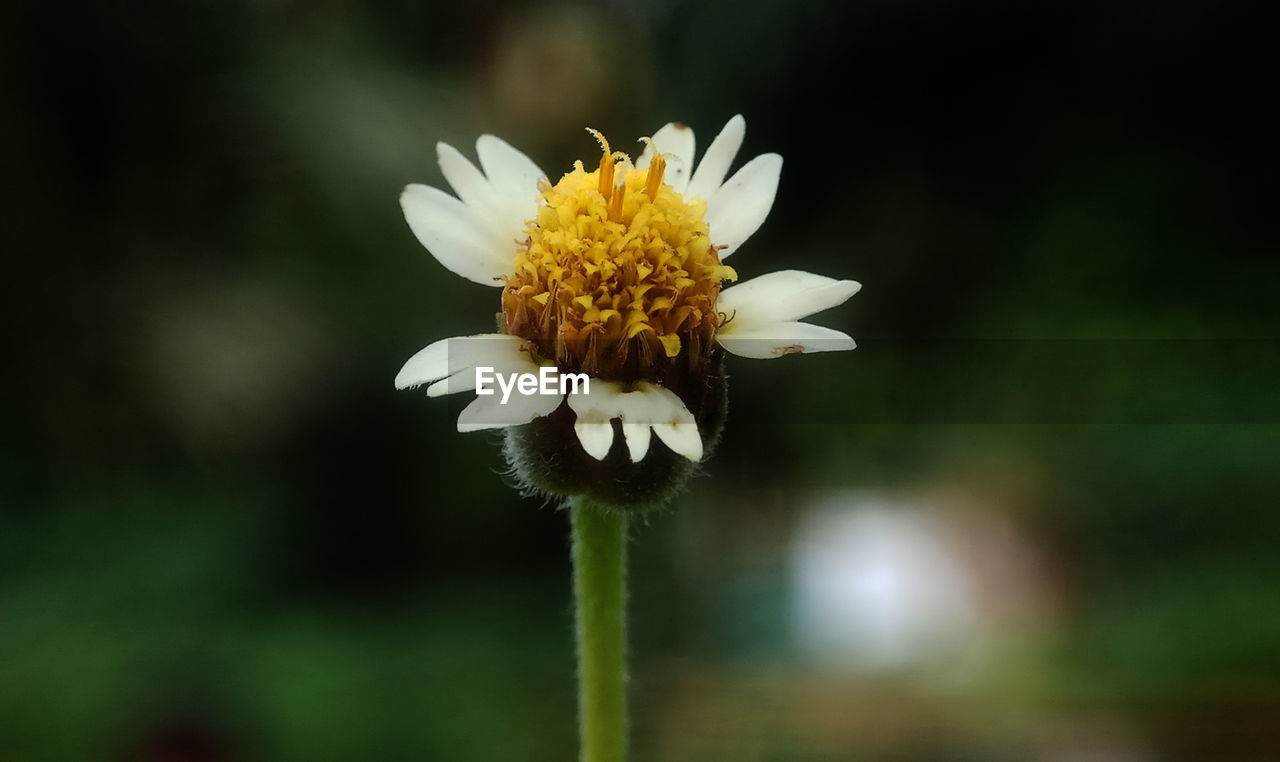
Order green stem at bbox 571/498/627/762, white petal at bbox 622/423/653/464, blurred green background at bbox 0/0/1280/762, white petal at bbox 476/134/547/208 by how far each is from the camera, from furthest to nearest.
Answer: blurred green background at bbox 0/0/1280/762
white petal at bbox 476/134/547/208
green stem at bbox 571/498/627/762
white petal at bbox 622/423/653/464

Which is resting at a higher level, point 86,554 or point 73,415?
point 73,415

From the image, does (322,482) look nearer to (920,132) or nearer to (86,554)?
(86,554)

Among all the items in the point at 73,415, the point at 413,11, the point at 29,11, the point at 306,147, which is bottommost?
the point at 73,415

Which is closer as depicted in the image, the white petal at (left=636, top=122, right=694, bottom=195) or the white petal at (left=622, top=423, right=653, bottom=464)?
the white petal at (left=622, top=423, right=653, bottom=464)

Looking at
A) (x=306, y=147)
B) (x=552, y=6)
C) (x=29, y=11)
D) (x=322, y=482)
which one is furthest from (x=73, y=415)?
(x=552, y=6)

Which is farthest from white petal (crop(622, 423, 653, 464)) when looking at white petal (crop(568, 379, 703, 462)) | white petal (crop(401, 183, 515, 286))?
white petal (crop(401, 183, 515, 286))

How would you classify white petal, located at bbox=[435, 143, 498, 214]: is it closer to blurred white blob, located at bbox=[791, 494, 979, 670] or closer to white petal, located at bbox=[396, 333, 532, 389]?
white petal, located at bbox=[396, 333, 532, 389]

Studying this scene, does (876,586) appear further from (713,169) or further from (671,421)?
(671,421)
